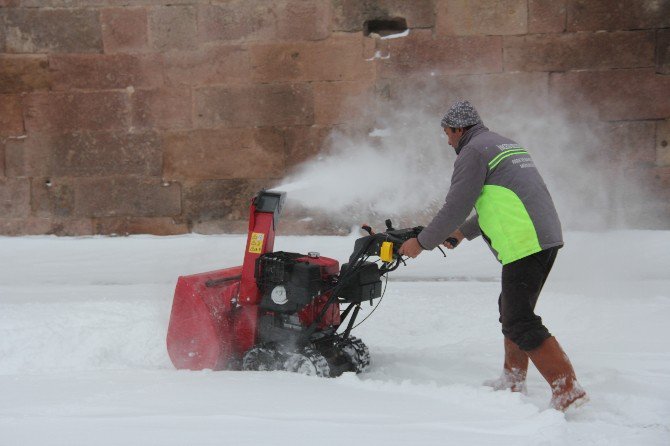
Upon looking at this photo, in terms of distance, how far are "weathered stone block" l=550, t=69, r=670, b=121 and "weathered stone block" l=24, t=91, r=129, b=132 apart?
419 cm

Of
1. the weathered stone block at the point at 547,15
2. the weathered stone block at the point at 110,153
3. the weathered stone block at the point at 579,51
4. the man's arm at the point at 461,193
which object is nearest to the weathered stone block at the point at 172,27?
the weathered stone block at the point at 110,153

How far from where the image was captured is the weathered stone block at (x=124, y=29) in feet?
23.1

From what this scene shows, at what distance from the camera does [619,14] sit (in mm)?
6816

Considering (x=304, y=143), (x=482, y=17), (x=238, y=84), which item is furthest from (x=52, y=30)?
(x=482, y=17)

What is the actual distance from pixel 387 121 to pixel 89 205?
303 cm

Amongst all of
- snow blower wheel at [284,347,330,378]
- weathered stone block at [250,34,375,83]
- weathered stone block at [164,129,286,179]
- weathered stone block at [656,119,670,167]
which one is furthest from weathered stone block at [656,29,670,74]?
snow blower wheel at [284,347,330,378]

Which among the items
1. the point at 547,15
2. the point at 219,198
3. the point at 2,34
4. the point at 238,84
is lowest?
the point at 219,198

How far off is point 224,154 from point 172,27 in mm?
1311

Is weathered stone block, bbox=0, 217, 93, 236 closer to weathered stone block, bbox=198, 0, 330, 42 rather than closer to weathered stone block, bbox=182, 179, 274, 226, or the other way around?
weathered stone block, bbox=182, 179, 274, 226

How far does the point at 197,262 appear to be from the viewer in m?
6.86

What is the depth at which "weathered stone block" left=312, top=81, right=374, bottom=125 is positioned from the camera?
7027mm

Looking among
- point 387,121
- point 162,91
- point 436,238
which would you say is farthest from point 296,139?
point 436,238

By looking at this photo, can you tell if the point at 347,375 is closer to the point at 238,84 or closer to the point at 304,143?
the point at 304,143

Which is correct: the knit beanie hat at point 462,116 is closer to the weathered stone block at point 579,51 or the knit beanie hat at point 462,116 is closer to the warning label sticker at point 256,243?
the warning label sticker at point 256,243
